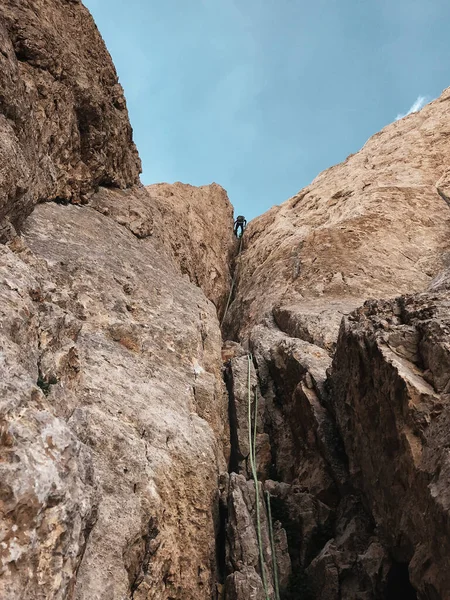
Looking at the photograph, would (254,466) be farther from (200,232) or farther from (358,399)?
(200,232)

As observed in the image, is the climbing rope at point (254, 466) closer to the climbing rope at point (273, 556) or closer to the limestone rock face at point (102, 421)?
the climbing rope at point (273, 556)

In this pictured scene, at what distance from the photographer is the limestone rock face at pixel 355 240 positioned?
17703 millimetres

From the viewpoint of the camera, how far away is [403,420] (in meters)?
8.16

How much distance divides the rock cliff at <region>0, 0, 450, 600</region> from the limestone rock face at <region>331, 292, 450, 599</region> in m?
0.04

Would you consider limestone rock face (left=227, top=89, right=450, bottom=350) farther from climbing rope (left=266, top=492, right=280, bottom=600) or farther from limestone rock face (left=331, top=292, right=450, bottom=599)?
climbing rope (left=266, top=492, right=280, bottom=600)

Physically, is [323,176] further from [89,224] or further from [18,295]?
[18,295]

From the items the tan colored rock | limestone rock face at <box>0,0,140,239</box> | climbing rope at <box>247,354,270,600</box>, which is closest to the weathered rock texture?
the tan colored rock

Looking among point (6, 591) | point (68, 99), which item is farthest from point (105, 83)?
point (6, 591)

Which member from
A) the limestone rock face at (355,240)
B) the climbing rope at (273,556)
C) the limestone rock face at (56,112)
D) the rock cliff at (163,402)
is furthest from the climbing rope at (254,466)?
the limestone rock face at (56,112)

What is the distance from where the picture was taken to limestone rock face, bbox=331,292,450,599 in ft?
22.7

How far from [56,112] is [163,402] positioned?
334 inches

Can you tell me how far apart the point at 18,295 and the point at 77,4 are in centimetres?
1407

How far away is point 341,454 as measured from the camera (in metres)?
10.7

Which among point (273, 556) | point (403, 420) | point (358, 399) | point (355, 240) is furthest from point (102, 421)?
point (355, 240)
